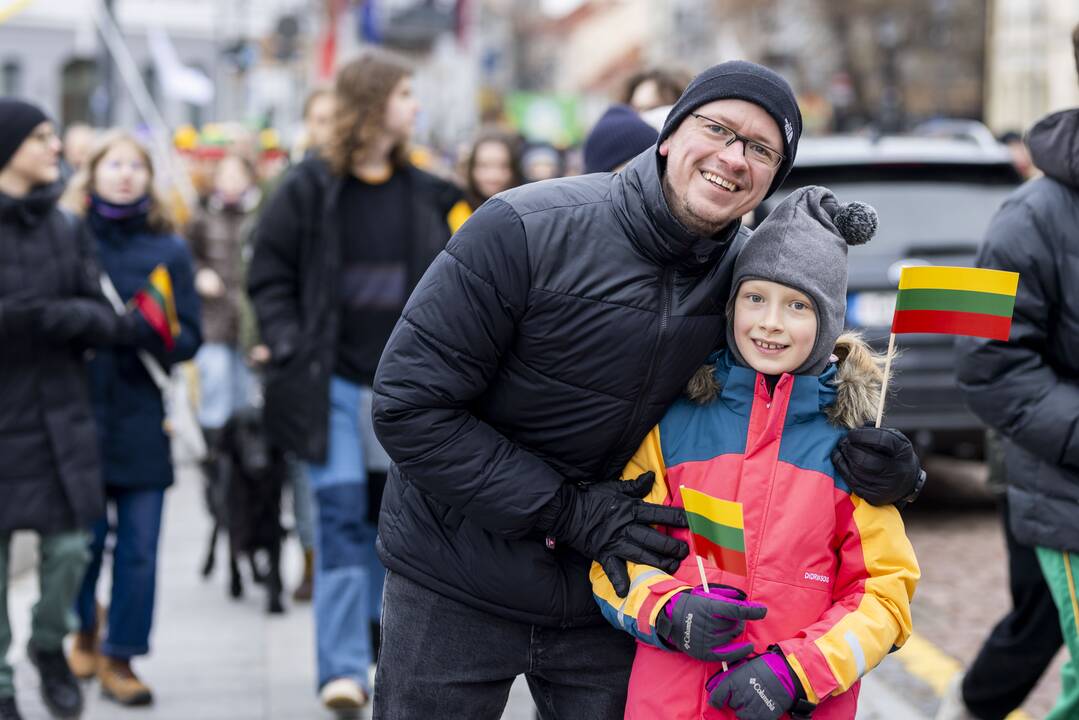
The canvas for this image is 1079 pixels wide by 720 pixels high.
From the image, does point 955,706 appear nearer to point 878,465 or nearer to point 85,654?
point 878,465

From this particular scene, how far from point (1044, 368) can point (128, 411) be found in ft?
10.7

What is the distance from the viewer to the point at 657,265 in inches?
116

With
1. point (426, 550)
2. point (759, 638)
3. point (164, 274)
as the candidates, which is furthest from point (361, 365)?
point (759, 638)

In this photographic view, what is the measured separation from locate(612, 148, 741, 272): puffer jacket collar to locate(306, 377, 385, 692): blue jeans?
2.48 metres

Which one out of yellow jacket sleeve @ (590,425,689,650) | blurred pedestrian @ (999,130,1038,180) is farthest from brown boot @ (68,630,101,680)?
blurred pedestrian @ (999,130,1038,180)

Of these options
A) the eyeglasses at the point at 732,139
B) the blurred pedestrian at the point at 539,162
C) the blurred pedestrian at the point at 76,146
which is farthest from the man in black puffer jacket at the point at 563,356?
the blurred pedestrian at the point at 76,146

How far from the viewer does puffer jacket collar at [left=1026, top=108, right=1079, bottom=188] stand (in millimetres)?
3957

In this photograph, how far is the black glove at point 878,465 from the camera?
2.88 m

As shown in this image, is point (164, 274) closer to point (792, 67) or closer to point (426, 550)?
point (426, 550)

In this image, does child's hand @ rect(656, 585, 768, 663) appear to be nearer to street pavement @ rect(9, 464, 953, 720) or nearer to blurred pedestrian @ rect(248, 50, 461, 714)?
blurred pedestrian @ rect(248, 50, 461, 714)

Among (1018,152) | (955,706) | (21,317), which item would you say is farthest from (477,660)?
(1018,152)

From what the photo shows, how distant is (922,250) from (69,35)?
40.1 meters

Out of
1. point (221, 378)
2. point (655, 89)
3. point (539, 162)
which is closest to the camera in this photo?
point (655, 89)

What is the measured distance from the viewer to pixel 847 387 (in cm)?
306
